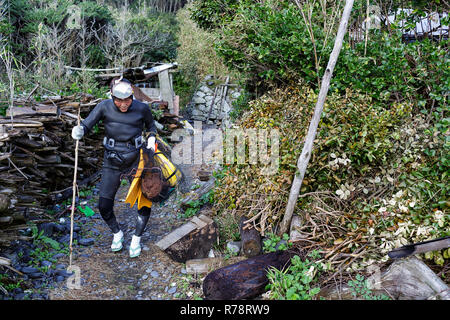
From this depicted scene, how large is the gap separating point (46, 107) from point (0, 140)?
1753mm

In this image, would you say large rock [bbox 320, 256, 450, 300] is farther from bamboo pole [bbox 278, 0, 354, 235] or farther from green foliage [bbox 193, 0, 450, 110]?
green foliage [bbox 193, 0, 450, 110]

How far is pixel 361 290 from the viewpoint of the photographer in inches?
130

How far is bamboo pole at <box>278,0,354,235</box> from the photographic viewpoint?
362 cm

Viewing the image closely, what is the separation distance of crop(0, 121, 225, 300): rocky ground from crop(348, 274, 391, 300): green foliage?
160 centimetres

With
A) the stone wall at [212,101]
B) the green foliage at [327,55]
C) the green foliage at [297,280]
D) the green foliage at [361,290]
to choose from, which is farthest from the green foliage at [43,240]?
the stone wall at [212,101]

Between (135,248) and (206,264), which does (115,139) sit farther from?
(206,264)

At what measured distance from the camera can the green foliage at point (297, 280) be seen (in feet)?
10.9

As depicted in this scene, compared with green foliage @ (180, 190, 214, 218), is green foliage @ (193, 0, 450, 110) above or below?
above

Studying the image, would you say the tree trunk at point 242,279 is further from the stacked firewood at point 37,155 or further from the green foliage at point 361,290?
the stacked firewood at point 37,155

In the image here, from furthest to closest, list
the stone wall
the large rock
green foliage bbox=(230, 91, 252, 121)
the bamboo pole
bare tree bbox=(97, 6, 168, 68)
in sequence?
the stone wall < bare tree bbox=(97, 6, 168, 68) < green foliage bbox=(230, 91, 252, 121) < the bamboo pole < the large rock

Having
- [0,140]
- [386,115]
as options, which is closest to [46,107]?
[0,140]

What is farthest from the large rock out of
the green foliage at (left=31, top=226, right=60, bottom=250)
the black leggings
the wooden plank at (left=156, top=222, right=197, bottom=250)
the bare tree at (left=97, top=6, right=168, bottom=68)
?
the bare tree at (left=97, top=6, right=168, bottom=68)

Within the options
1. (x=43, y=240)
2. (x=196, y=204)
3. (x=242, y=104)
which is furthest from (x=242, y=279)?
(x=242, y=104)
